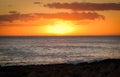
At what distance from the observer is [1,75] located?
16.8m

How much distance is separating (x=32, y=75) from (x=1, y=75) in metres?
3.14

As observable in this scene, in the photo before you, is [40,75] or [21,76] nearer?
[40,75]

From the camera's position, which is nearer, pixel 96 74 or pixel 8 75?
pixel 96 74

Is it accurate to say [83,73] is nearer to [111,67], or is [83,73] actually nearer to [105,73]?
[105,73]

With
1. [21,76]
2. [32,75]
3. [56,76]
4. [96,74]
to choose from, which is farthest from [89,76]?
[21,76]

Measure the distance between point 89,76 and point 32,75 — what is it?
2.57 m

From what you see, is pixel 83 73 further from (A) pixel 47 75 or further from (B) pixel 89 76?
(A) pixel 47 75

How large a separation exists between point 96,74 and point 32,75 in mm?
2905

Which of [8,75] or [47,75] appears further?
[8,75]

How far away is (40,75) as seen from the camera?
14.5m

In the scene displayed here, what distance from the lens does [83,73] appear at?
48.3 feet

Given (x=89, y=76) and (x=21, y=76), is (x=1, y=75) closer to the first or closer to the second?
(x=21, y=76)

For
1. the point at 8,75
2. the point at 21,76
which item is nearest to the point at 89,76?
the point at 21,76

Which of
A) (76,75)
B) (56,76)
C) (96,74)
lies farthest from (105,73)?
(56,76)
